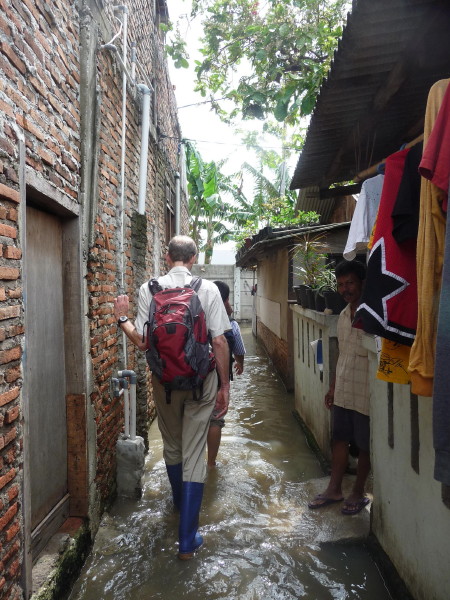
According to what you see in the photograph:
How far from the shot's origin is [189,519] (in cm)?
310

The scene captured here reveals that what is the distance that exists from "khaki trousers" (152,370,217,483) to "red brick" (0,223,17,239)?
5.00 ft

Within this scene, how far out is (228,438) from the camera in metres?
5.71

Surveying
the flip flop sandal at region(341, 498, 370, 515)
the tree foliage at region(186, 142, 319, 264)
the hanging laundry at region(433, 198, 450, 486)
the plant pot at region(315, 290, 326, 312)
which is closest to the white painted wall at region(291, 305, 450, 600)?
the flip flop sandal at region(341, 498, 370, 515)

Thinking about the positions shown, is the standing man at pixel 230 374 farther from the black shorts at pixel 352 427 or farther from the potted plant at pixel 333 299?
the black shorts at pixel 352 427

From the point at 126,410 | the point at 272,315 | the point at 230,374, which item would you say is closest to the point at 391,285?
the point at 126,410

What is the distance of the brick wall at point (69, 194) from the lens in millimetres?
2133

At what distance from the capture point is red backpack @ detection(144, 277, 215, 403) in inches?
118

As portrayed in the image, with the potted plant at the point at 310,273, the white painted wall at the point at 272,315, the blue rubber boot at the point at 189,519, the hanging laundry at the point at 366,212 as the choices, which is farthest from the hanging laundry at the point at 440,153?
the white painted wall at the point at 272,315

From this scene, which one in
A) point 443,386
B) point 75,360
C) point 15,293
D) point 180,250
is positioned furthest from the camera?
point 180,250

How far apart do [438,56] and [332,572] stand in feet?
11.2

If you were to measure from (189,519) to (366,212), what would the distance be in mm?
2416

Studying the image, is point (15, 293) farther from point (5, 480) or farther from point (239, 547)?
point (239, 547)

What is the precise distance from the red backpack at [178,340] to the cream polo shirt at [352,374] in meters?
1.19

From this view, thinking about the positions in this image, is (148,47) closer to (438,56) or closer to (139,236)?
(139,236)
